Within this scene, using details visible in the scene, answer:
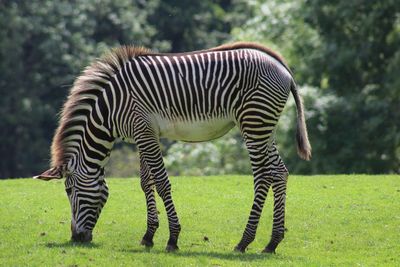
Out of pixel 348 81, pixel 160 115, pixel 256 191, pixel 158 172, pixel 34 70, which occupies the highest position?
pixel 160 115

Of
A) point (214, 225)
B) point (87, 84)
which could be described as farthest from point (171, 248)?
point (87, 84)

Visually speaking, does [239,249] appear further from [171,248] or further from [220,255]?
[171,248]

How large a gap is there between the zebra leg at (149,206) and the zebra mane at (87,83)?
1170 mm

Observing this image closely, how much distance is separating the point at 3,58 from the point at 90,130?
30.3 m

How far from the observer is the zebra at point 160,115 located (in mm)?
13883

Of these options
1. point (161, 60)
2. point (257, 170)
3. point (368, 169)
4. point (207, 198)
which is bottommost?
point (368, 169)

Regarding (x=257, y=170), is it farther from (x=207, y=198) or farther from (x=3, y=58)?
(x=3, y=58)

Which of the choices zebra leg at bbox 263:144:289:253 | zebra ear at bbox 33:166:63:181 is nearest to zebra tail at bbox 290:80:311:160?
zebra leg at bbox 263:144:289:253

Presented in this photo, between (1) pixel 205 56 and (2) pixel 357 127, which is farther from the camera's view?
(2) pixel 357 127

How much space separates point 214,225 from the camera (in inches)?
627

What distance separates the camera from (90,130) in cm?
1409

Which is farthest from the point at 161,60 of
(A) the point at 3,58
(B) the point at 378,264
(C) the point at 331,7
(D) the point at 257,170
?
(A) the point at 3,58

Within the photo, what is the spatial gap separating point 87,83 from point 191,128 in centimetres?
163

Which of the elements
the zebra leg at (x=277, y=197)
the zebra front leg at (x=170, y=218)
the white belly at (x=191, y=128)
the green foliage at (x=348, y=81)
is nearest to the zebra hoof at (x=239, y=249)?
the zebra leg at (x=277, y=197)
